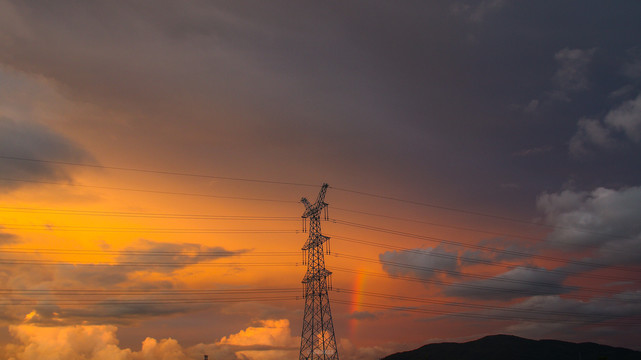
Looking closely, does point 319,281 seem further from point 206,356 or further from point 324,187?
point 206,356

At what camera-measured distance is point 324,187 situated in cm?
9981

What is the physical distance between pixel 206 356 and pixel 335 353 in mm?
56739

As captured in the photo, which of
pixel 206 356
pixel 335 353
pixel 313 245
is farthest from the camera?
pixel 206 356

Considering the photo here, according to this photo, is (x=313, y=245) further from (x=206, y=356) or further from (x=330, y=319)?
(x=206, y=356)

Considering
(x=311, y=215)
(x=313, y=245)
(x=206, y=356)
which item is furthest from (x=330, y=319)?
(x=206, y=356)

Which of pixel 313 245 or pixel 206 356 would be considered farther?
pixel 206 356

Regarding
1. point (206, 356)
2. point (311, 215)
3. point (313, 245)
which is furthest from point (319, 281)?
point (206, 356)

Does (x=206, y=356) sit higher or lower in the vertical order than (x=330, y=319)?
lower

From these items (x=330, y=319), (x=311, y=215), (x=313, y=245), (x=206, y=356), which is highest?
(x=311, y=215)

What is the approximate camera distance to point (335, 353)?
91.6 meters

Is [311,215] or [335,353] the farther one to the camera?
[311,215]

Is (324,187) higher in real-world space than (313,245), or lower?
higher

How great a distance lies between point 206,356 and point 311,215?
6113cm

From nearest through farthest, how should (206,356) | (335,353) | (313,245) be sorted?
1. (335,353)
2. (313,245)
3. (206,356)
